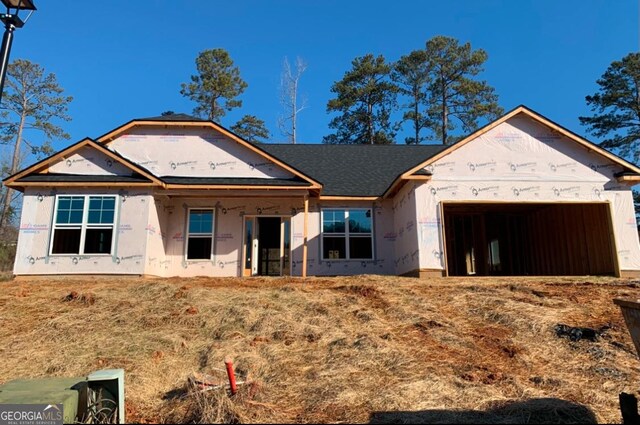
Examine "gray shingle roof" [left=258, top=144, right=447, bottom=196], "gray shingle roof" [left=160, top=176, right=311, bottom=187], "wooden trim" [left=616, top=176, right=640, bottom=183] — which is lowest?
"wooden trim" [left=616, top=176, right=640, bottom=183]

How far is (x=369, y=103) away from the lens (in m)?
37.5

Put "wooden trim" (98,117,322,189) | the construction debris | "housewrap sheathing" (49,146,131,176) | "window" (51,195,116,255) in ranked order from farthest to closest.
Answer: "wooden trim" (98,117,322,189)
"housewrap sheathing" (49,146,131,176)
"window" (51,195,116,255)
the construction debris

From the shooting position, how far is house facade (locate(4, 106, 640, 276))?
13.3 m

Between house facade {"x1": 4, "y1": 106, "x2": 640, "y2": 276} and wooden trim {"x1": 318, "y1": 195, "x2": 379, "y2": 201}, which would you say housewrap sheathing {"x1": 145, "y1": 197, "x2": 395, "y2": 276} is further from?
wooden trim {"x1": 318, "y1": 195, "x2": 379, "y2": 201}

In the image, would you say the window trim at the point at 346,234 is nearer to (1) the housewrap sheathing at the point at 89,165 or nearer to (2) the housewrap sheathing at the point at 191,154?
(2) the housewrap sheathing at the point at 191,154

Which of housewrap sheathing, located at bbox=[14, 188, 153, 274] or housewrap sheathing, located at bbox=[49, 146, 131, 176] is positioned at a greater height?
housewrap sheathing, located at bbox=[49, 146, 131, 176]

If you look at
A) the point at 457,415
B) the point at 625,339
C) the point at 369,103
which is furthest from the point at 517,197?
the point at 369,103

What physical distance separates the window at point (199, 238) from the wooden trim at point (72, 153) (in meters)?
2.12

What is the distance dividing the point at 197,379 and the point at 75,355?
2973 mm

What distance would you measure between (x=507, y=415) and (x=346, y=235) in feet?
34.7

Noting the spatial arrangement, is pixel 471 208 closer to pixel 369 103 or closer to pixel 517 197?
pixel 517 197


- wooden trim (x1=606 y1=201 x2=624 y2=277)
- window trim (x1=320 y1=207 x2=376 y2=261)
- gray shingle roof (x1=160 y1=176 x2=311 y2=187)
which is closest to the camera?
wooden trim (x1=606 y1=201 x2=624 y2=277)

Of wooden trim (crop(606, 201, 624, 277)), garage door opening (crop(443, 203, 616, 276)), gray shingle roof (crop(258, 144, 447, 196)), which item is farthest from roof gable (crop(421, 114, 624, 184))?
gray shingle roof (crop(258, 144, 447, 196))

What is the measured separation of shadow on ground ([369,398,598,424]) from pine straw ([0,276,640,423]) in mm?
23
